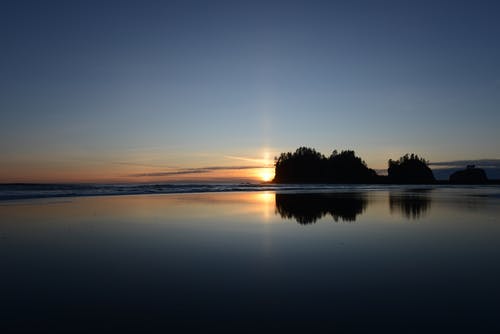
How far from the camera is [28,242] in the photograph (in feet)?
29.6

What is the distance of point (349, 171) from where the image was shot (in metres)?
148

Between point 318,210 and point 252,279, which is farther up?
point 318,210

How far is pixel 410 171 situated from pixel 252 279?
6056 inches

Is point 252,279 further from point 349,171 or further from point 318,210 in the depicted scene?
point 349,171

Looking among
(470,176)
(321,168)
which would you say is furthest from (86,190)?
(470,176)

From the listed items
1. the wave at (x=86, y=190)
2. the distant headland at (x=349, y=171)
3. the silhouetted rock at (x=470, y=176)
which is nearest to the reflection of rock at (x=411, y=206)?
the wave at (x=86, y=190)

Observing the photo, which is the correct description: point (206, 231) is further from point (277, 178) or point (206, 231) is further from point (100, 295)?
point (277, 178)

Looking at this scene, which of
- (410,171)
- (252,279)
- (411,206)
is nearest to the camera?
(252,279)

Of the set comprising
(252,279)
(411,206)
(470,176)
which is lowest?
(252,279)

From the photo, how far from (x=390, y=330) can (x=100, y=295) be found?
3.86 m

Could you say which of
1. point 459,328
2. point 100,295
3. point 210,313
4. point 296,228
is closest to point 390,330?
point 459,328

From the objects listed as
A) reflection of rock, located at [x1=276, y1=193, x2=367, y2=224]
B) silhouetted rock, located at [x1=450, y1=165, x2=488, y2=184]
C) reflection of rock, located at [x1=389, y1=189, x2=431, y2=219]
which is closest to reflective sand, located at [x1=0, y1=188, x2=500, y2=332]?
reflection of rock, located at [x1=276, y1=193, x2=367, y2=224]

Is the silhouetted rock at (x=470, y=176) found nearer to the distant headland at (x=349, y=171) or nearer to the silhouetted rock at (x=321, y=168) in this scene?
the distant headland at (x=349, y=171)

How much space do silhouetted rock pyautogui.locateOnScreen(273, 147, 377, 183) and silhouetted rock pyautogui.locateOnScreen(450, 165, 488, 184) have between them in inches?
1361
